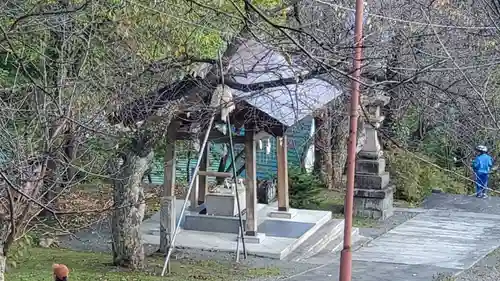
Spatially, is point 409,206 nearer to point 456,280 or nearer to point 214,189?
point 214,189

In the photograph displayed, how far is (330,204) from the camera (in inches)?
830

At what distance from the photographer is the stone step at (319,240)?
51.9 feet

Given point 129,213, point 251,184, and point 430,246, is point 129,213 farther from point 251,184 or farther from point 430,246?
point 430,246

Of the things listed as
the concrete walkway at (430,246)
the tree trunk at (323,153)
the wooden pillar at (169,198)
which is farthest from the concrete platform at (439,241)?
the wooden pillar at (169,198)

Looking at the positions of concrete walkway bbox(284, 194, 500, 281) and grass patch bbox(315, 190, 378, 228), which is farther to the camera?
grass patch bbox(315, 190, 378, 228)

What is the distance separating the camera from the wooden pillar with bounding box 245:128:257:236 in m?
15.8

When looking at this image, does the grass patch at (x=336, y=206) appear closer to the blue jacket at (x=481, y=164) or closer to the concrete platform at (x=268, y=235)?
the concrete platform at (x=268, y=235)

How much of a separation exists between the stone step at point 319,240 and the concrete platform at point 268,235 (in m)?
0.09

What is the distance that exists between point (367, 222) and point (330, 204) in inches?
66.6

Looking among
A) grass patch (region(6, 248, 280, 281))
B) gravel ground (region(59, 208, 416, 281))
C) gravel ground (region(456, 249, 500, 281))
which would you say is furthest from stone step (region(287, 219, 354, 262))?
gravel ground (region(456, 249, 500, 281))

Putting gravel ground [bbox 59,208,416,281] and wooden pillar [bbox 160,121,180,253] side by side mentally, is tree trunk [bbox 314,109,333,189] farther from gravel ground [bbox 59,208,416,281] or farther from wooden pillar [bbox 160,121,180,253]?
wooden pillar [bbox 160,121,180,253]

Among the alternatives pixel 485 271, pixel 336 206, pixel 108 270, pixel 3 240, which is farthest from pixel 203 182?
pixel 3 240

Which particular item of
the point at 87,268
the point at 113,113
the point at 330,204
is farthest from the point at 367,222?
the point at 113,113

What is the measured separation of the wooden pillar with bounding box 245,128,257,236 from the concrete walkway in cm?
150
